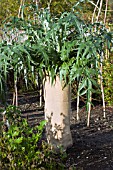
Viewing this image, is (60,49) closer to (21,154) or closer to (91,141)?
(21,154)

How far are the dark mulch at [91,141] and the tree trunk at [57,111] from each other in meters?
0.20

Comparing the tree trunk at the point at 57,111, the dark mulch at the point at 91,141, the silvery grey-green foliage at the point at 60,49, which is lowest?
the dark mulch at the point at 91,141

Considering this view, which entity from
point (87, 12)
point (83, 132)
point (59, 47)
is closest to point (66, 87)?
point (59, 47)

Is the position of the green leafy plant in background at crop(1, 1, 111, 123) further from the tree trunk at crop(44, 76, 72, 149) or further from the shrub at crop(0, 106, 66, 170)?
the shrub at crop(0, 106, 66, 170)

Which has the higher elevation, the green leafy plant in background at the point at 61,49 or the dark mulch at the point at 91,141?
the green leafy plant in background at the point at 61,49

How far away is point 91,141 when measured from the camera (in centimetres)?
344

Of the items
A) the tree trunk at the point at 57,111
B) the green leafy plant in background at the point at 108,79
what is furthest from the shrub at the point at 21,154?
the green leafy plant in background at the point at 108,79

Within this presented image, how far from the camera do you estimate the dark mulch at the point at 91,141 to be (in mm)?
2869

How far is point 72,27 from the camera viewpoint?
295 cm

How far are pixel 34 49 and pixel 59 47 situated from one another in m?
0.25

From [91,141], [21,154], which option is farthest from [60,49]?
[91,141]

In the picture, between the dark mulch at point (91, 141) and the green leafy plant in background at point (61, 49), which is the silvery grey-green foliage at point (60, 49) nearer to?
the green leafy plant in background at point (61, 49)

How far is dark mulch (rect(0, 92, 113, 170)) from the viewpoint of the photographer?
2869mm

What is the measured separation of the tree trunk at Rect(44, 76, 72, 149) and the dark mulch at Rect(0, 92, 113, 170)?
20 centimetres
